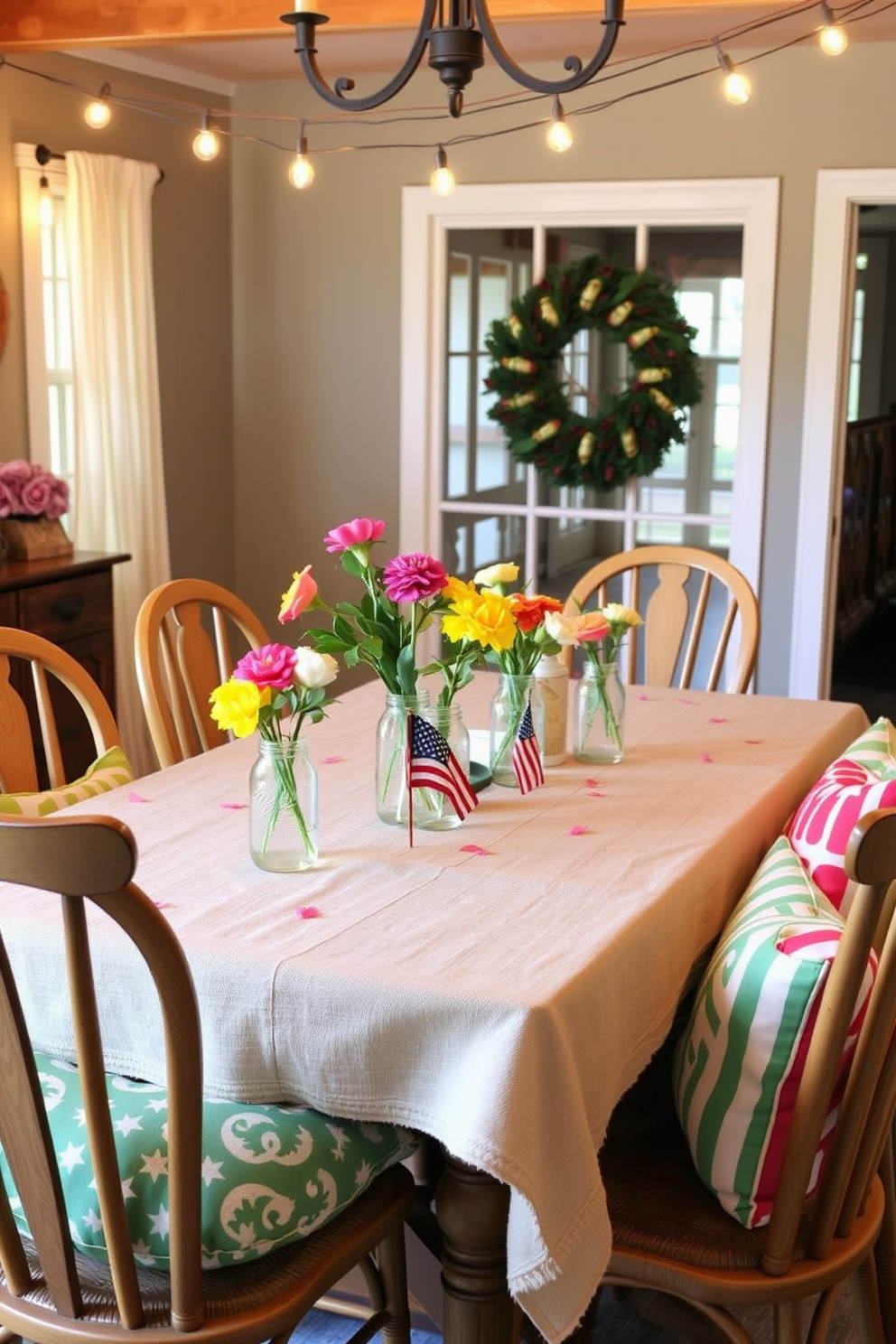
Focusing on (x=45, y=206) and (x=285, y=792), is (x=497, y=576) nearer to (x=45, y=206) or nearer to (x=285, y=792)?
(x=285, y=792)

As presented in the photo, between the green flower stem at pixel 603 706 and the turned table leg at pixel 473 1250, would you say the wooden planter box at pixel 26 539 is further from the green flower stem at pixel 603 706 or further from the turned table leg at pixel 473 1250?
the turned table leg at pixel 473 1250

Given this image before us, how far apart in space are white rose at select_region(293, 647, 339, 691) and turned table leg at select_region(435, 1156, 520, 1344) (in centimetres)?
65

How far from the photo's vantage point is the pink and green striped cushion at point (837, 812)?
206cm

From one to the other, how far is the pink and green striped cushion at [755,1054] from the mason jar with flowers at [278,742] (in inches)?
23.0

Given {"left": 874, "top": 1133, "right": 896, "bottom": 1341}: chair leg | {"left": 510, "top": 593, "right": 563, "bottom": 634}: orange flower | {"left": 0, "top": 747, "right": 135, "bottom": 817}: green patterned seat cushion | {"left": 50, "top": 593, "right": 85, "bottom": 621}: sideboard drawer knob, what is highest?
{"left": 510, "top": 593, "right": 563, "bottom": 634}: orange flower

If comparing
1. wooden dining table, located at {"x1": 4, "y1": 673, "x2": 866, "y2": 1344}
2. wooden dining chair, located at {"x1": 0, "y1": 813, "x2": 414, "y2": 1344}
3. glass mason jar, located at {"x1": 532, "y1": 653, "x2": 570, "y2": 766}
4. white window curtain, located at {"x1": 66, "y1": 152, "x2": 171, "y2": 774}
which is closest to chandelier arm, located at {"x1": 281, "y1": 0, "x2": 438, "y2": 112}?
glass mason jar, located at {"x1": 532, "y1": 653, "x2": 570, "y2": 766}

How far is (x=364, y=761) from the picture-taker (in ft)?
8.62

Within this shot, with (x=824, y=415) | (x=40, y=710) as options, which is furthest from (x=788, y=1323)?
(x=824, y=415)

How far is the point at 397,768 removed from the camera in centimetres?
220

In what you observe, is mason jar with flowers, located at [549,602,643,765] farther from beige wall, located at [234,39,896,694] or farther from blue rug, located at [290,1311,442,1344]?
beige wall, located at [234,39,896,694]

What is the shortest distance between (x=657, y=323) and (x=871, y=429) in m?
2.83

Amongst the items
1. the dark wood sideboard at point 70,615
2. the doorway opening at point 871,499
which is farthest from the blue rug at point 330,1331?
the doorway opening at point 871,499

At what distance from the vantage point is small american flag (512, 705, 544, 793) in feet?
7.80

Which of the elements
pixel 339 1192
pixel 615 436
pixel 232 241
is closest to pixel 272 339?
pixel 232 241
